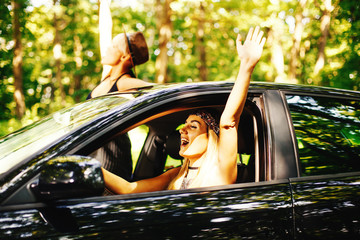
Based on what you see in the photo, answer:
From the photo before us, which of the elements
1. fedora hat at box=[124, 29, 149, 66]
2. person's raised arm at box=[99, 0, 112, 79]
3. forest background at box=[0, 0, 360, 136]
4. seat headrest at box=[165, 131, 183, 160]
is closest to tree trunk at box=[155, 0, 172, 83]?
forest background at box=[0, 0, 360, 136]

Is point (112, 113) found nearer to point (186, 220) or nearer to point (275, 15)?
point (186, 220)

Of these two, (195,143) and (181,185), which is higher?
(195,143)

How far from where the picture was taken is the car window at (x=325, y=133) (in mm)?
1945

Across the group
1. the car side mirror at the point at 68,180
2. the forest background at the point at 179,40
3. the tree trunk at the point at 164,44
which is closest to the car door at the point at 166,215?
the car side mirror at the point at 68,180

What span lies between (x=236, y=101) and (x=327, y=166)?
0.60m

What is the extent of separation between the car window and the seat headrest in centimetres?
102

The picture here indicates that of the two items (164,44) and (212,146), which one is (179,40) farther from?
(212,146)

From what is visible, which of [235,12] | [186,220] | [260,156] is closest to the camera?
[186,220]

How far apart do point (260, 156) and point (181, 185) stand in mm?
486

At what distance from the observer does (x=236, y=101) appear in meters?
1.86

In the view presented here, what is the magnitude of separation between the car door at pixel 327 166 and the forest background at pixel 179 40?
7.01 metres

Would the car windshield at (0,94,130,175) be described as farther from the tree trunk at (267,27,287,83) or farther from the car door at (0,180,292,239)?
the tree trunk at (267,27,287,83)

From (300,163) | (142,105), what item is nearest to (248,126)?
(300,163)

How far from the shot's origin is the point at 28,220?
56.4 inches
